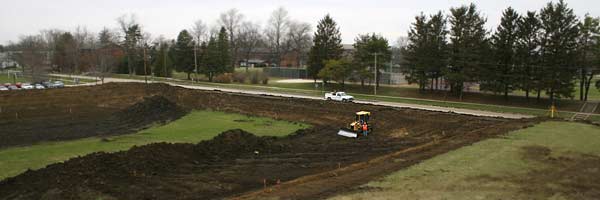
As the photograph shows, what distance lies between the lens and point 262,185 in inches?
710

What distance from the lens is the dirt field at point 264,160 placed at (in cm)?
1650

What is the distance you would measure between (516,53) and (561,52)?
440 cm

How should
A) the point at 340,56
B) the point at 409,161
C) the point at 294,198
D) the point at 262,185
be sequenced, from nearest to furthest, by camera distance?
the point at 294,198 → the point at 262,185 → the point at 409,161 → the point at 340,56

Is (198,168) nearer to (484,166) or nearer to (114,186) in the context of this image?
(114,186)

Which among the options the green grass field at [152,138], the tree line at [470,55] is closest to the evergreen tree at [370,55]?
the tree line at [470,55]

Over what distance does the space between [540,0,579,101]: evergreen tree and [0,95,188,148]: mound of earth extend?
37.0m

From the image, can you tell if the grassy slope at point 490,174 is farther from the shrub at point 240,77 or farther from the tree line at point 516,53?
the shrub at point 240,77

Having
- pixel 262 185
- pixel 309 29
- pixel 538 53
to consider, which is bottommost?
pixel 262 185

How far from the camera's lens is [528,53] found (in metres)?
50.8

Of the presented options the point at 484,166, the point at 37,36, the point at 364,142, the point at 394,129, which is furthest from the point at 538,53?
the point at 37,36

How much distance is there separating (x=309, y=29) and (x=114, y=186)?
11641 centimetres

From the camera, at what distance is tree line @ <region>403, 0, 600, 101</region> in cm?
4872

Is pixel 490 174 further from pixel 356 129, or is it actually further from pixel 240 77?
pixel 240 77

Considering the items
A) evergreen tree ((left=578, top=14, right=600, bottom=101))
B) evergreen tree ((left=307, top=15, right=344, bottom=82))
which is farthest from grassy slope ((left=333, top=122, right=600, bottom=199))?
evergreen tree ((left=307, top=15, right=344, bottom=82))
